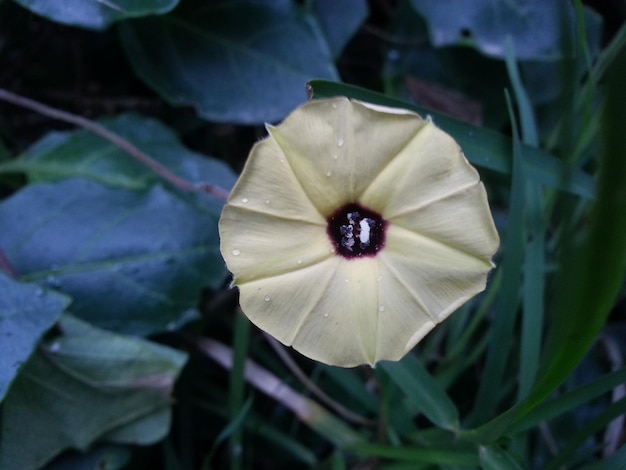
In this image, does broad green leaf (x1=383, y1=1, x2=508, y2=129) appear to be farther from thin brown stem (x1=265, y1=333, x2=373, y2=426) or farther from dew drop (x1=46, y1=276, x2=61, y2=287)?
dew drop (x1=46, y1=276, x2=61, y2=287)

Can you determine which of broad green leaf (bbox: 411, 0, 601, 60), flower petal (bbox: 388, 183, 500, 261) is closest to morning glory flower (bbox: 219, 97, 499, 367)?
flower petal (bbox: 388, 183, 500, 261)

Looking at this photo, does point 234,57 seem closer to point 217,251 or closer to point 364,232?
point 217,251

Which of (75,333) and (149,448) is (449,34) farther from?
(149,448)

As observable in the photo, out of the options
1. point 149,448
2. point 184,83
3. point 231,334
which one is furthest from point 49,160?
point 149,448

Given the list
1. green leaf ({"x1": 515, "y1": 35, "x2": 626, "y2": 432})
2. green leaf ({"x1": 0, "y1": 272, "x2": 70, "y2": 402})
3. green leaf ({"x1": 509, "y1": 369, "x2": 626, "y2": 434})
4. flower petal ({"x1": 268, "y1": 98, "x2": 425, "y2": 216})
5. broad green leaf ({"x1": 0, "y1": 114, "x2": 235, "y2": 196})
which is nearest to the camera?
green leaf ({"x1": 515, "y1": 35, "x2": 626, "y2": 432})

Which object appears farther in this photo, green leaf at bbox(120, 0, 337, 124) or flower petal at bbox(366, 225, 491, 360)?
green leaf at bbox(120, 0, 337, 124)

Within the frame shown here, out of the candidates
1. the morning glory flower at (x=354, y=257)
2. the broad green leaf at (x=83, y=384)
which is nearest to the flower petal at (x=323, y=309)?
the morning glory flower at (x=354, y=257)
